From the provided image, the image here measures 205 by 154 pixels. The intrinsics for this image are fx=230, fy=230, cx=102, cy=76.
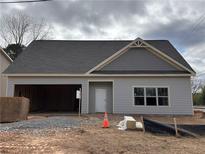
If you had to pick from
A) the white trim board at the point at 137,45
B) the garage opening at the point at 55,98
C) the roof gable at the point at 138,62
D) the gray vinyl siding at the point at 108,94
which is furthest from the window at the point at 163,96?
the garage opening at the point at 55,98

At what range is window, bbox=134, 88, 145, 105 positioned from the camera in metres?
17.6

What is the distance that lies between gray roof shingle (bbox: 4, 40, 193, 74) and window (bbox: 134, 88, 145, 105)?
4.18m

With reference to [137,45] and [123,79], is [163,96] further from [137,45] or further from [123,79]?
[137,45]

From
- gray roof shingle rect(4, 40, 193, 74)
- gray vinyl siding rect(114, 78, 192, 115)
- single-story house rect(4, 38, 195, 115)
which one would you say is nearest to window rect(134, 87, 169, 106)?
single-story house rect(4, 38, 195, 115)

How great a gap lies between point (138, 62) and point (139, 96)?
2822mm

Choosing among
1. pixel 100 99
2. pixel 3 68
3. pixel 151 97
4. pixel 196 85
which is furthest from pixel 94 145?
pixel 196 85

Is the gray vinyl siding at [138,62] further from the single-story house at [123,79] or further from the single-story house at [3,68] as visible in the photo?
the single-story house at [3,68]

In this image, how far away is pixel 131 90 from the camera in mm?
17688

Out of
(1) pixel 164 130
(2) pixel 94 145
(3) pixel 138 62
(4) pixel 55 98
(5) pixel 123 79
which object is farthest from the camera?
(4) pixel 55 98

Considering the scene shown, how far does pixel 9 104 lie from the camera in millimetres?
12375

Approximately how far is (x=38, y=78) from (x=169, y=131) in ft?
38.8

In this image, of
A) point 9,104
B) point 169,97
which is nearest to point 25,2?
point 9,104

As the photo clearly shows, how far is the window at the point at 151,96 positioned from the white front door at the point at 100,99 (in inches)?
97.4

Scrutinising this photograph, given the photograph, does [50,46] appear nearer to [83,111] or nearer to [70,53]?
[70,53]
